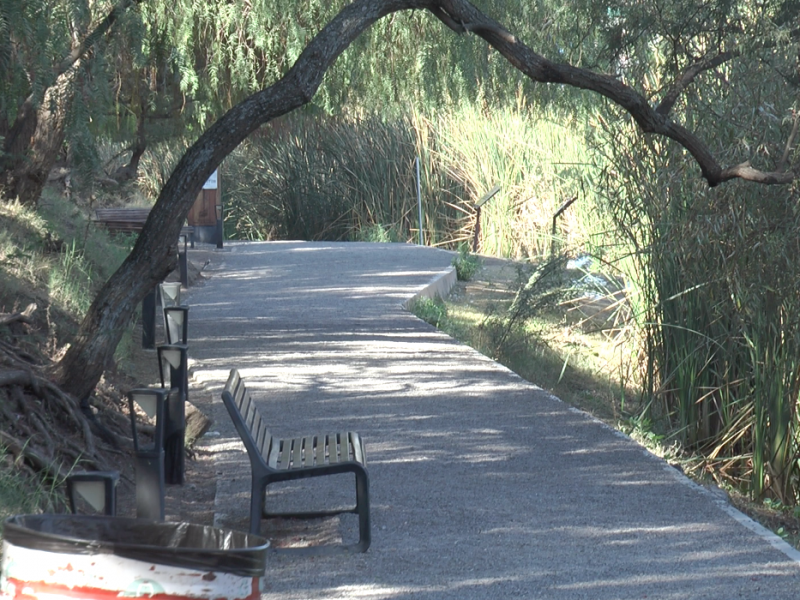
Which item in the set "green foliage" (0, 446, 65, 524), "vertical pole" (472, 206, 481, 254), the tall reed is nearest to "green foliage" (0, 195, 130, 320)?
"green foliage" (0, 446, 65, 524)

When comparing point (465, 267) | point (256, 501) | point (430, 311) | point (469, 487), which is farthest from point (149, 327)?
point (465, 267)

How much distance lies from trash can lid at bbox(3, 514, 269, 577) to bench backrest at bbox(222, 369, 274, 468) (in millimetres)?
2438

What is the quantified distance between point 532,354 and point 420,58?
10.9ft

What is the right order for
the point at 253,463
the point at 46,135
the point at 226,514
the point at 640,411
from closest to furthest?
the point at 253,463, the point at 226,514, the point at 640,411, the point at 46,135

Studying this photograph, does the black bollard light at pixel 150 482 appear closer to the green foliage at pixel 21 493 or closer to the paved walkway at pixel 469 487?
the green foliage at pixel 21 493

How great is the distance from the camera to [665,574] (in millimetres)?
4664

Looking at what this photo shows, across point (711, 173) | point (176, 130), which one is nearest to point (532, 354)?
point (711, 173)

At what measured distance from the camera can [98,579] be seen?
1951 mm

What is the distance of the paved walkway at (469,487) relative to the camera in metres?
4.61

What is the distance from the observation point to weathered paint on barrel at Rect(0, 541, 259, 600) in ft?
6.40

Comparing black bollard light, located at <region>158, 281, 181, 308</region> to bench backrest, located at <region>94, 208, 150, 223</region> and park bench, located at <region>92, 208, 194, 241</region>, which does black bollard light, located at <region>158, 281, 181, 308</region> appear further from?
bench backrest, located at <region>94, 208, 150, 223</region>

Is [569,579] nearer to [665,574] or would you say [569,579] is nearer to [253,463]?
[665,574]

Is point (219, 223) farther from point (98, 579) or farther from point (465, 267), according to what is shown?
point (98, 579)

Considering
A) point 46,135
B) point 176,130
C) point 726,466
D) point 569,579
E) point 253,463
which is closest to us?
point 569,579
